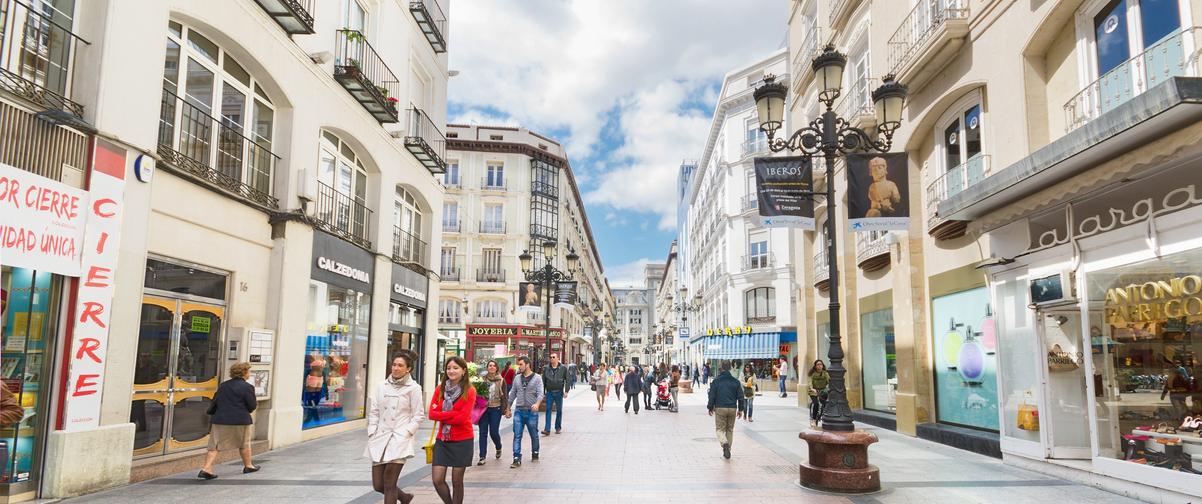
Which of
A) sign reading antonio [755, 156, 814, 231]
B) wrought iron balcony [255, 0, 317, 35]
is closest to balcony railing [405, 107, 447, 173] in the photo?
wrought iron balcony [255, 0, 317, 35]

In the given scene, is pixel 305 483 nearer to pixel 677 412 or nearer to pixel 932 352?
pixel 932 352

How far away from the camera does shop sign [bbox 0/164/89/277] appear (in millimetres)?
6676

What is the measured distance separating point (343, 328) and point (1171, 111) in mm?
13351

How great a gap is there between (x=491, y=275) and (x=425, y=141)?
78.9 feet

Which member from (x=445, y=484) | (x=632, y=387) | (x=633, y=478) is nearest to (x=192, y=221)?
(x=445, y=484)

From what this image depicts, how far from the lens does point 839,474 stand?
26.8ft

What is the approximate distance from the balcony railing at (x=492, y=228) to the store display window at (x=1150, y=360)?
36.4 meters

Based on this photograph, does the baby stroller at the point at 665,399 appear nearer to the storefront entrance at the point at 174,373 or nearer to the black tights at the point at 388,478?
the storefront entrance at the point at 174,373

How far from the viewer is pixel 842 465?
830cm

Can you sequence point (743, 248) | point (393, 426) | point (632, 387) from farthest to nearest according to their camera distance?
point (743, 248) → point (632, 387) → point (393, 426)

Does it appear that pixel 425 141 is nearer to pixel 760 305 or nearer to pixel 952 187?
pixel 952 187

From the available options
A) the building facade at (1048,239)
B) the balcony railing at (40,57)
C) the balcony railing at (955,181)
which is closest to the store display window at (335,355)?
the balcony railing at (40,57)

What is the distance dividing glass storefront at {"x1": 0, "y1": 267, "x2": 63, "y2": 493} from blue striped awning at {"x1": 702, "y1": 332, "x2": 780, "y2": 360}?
110 feet

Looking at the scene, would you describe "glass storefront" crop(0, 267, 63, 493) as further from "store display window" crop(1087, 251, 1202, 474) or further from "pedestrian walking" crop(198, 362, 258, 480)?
"store display window" crop(1087, 251, 1202, 474)
